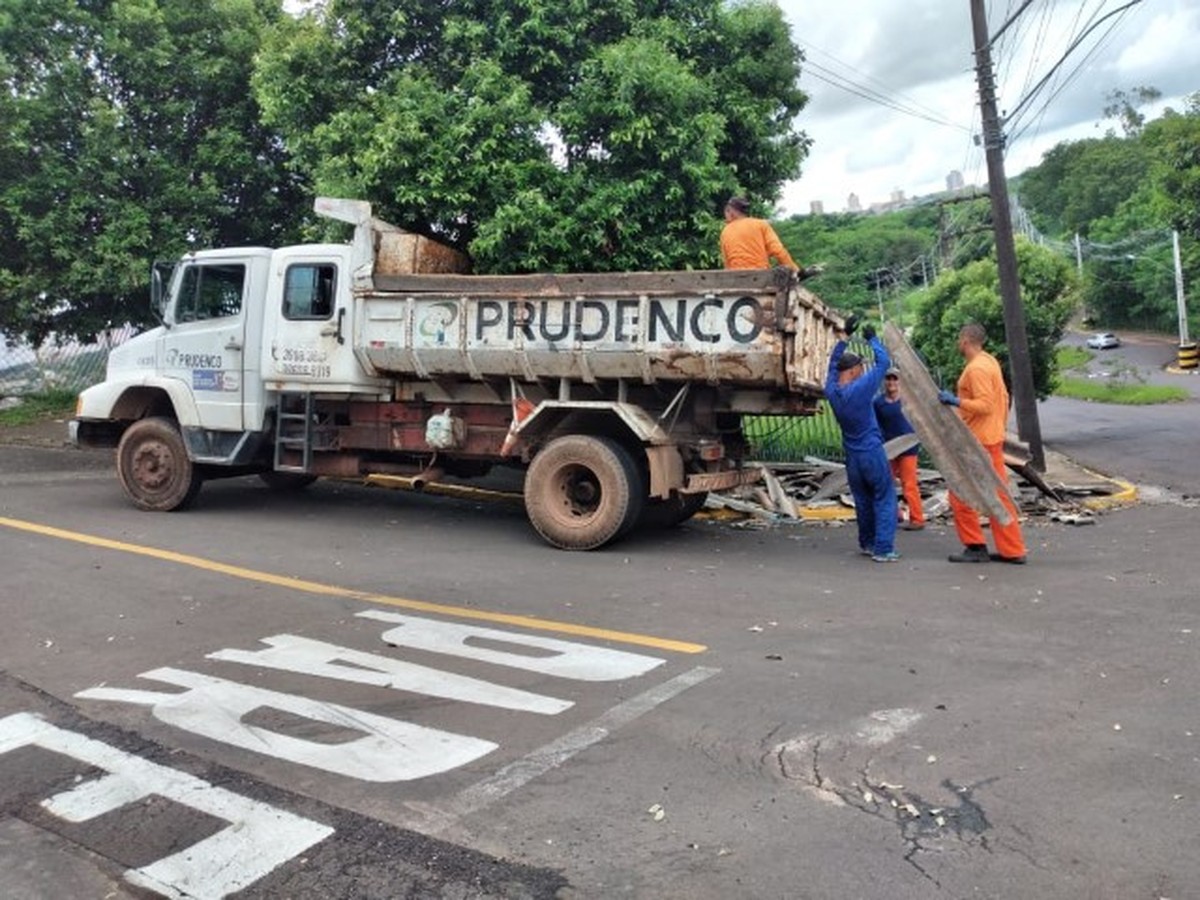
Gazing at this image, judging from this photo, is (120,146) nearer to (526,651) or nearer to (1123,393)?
(526,651)

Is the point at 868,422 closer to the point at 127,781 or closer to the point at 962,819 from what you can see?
the point at 962,819

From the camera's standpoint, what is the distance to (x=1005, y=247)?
12508 mm

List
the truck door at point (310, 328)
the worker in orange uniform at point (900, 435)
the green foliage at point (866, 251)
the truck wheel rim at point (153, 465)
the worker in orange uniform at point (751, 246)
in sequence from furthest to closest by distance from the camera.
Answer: the green foliage at point (866, 251) → the truck wheel rim at point (153, 465) → the worker in orange uniform at point (900, 435) → the truck door at point (310, 328) → the worker in orange uniform at point (751, 246)

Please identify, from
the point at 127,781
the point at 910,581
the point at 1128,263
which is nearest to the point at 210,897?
the point at 127,781

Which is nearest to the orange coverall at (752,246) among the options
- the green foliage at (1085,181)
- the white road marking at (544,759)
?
the white road marking at (544,759)

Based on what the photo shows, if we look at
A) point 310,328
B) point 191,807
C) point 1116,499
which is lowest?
point 191,807

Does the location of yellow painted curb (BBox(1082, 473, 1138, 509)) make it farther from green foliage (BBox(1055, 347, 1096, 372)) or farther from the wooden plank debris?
green foliage (BBox(1055, 347, 1096, 372))

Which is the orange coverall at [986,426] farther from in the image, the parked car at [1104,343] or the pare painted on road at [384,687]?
the parked car at [1104,343]

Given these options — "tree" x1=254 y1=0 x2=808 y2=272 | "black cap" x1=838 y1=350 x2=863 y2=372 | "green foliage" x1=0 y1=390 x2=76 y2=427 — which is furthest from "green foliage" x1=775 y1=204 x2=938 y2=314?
"green foliage" x1=0 y1=390 x2=76 y2=427

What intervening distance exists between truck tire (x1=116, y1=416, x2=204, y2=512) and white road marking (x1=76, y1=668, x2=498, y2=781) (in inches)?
237

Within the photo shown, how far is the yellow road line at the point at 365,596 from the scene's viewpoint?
584cm

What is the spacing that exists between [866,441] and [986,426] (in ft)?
3.11

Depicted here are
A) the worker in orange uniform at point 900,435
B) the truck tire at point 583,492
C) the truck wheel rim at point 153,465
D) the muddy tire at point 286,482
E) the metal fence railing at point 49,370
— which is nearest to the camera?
the truck tire at point 583,492

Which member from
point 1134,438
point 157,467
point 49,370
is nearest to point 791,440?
point 157,467
